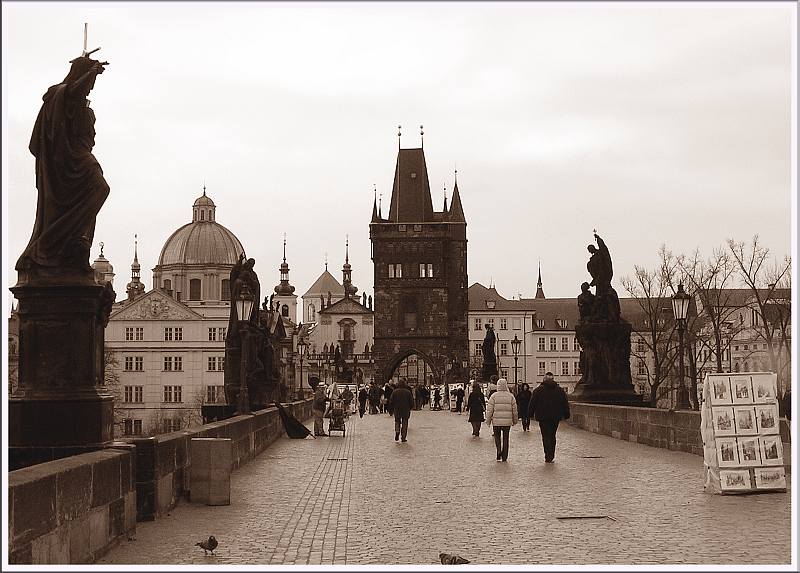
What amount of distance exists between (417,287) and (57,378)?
104453 mm

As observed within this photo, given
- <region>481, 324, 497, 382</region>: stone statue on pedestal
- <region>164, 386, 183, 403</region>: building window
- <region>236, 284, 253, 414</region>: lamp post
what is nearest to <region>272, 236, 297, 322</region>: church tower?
<region>164, 386, 183, 403</region>: building window

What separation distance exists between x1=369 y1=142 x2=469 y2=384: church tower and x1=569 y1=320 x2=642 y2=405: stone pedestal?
80.3 m

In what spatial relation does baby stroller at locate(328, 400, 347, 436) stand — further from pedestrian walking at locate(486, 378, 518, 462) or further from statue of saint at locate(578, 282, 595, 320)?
pedestrian walking at locate(486, 378, 518, 462)

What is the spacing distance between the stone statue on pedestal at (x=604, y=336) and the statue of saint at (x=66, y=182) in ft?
61.8

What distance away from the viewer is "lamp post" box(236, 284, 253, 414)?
78.1ft

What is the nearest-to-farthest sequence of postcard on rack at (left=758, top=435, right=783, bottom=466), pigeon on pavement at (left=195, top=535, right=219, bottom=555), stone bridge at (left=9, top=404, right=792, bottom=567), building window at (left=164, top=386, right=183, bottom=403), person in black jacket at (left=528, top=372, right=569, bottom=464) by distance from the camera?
stone bridge at (left=9, top=404, right=792, bottom=567) → pigeon on pavement at (left=195, top=535, right=219, bottom=555) → postcard on rack at (left=758, top=435, right=783, bottom=466) → person in black jacket at (left=528, top=372, right=569, bottom=464) → building window at (left=164, top=386, right=183, bottom=403)

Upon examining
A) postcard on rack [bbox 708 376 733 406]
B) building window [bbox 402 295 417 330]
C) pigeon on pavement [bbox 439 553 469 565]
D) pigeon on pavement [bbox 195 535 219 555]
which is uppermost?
building window [bbox 402 295 417 330]

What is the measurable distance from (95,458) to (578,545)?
4.13 metres

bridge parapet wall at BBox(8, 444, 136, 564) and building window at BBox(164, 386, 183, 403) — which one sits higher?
building window at BBox(164, 386, 183, 403)

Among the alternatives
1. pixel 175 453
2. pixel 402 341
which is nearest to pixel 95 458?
pixel 175 453

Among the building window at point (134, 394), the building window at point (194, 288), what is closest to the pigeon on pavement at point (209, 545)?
the building window at point (134, 394)

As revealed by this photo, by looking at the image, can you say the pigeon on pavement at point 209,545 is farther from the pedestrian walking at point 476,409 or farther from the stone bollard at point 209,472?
the pedestrian walking at point 476,409

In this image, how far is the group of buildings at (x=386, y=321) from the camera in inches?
4099

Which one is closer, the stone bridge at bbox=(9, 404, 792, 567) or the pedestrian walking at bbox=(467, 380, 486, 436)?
the stone bridge at bbox=(9, 404, 792, 567)
